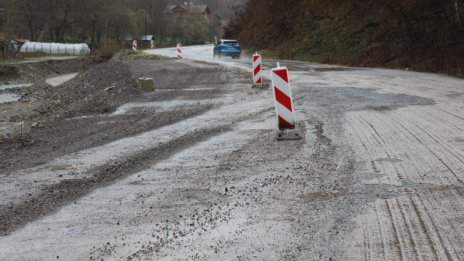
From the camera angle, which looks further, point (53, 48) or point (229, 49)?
point (53, 48)

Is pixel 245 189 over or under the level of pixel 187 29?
under

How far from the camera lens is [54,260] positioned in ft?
15.0

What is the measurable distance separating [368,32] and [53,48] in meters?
62.5

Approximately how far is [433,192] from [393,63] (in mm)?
22864

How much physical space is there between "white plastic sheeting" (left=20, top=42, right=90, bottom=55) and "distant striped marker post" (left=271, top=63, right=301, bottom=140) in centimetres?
7889

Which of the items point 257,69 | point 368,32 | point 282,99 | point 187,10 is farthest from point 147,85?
point 187,10

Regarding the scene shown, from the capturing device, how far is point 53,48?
84.4 m

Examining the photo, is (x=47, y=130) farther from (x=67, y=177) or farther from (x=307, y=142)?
(x=307, y=142)

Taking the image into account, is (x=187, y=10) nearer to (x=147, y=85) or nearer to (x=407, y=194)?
(x=147, y=85)

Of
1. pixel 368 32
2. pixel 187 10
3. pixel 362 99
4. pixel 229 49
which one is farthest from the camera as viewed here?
pixel 187 10

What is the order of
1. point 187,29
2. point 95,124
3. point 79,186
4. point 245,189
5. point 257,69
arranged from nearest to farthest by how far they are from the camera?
point 245,189 < point 79,186 < point 95,124 < point 257,69 < point 187,29

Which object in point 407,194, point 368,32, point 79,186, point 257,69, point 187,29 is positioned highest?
point 368,32

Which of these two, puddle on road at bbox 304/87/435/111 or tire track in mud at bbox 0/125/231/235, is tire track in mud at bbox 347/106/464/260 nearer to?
puddle on road at bbox 304/87/435/111

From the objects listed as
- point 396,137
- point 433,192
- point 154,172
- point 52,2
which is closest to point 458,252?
point 433,192
